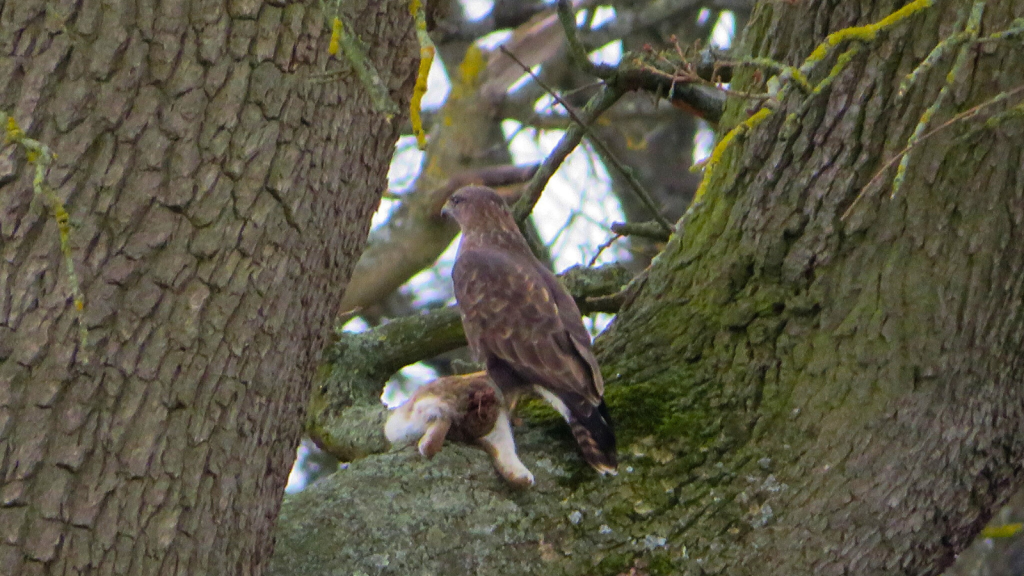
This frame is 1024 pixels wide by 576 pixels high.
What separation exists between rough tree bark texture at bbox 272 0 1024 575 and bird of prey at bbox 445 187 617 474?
203 millimetres

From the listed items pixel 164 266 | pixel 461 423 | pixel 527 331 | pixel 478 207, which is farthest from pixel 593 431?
pixel 478 207

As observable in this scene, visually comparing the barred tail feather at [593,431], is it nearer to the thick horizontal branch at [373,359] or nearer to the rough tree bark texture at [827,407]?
the rough tree bark texture at [827,407]

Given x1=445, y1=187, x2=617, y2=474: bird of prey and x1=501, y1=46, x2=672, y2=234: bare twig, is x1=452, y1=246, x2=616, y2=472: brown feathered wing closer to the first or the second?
x1=445, y1=187, x2=617, y2=474: bird of prey

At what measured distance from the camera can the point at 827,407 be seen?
2.85 metres

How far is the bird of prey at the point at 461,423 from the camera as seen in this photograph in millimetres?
2928

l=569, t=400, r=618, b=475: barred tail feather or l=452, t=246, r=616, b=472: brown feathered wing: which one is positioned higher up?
l=452, t=246, r=616, b=472: brown feathered wing

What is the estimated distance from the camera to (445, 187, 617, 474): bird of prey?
3156 mm

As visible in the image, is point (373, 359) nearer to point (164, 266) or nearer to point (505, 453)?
point (505, 453)

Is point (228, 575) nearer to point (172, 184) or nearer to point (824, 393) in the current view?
point (172, 184)

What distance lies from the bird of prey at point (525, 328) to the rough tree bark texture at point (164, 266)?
1.11m

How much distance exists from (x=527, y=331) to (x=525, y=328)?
0.02m

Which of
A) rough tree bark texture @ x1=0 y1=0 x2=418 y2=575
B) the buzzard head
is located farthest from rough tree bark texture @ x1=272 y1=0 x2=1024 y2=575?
the buzzard head

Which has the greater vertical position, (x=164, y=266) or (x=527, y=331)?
(x=527, y=331)

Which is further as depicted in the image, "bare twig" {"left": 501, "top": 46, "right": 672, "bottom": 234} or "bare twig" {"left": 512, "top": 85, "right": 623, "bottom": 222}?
"bare twig" {"left": 512, "top": 85, "right": 623, "bottom": 222}
